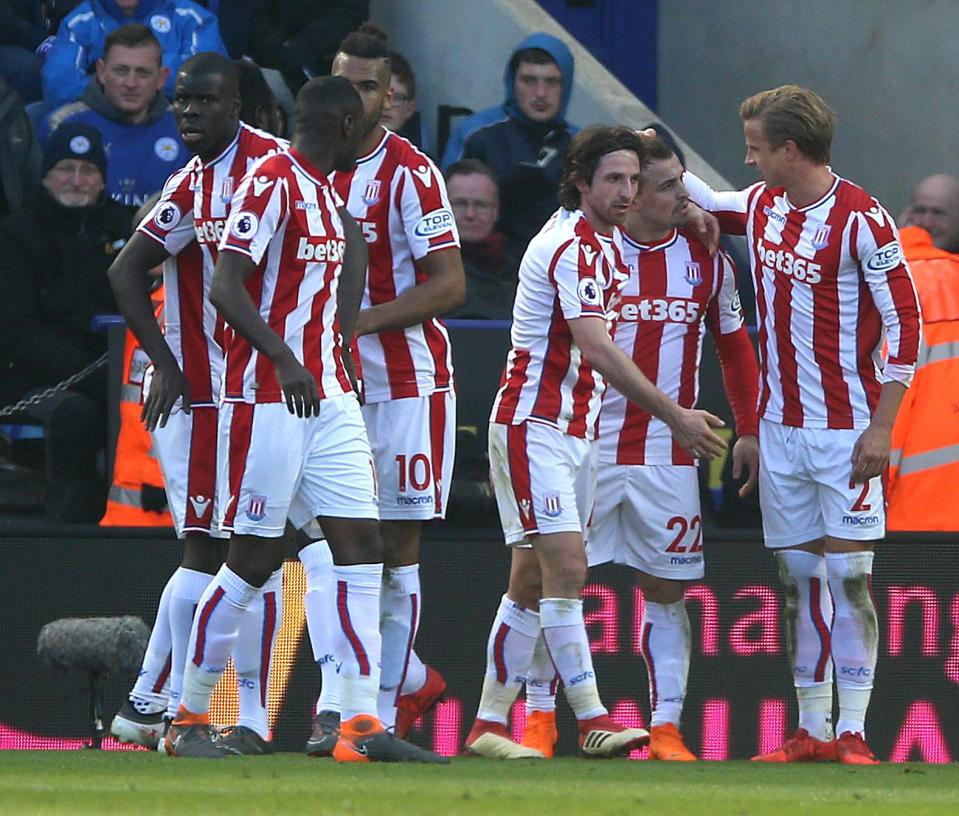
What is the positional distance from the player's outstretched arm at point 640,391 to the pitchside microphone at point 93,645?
1.66 metres

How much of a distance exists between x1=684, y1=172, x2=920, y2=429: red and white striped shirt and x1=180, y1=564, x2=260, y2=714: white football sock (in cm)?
197

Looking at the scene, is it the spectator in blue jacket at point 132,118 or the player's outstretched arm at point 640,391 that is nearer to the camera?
the player's outstretched arm at point 640,391

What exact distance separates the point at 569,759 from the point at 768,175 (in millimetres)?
1971

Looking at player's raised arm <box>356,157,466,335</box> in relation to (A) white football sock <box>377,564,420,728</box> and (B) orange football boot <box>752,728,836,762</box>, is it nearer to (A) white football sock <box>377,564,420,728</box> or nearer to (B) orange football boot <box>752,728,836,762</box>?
(A) white football sock <box>377,564,420,728</box>

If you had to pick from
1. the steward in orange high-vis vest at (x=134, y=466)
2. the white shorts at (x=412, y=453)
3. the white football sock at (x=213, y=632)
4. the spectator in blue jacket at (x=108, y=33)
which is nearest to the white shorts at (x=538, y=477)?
the white shorts at (x=412, y=453)

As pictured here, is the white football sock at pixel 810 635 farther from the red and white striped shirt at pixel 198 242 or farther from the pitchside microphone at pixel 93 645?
the pitchside microphone at pixel 93 645

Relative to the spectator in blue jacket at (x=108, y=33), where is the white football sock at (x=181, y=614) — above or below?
below

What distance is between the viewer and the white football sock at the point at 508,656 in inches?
303

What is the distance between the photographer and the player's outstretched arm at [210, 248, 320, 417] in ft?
21.1

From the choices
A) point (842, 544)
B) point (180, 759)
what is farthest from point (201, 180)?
point (842, 544)

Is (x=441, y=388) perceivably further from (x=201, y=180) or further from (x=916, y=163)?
(x=916, y=163)

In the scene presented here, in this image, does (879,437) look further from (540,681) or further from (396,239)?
(396,239)

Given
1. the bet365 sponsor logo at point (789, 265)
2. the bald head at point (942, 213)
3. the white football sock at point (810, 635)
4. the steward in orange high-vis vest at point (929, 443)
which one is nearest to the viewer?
the bet365 sponsor logo at point (789, 265)

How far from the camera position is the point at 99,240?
960 cm
